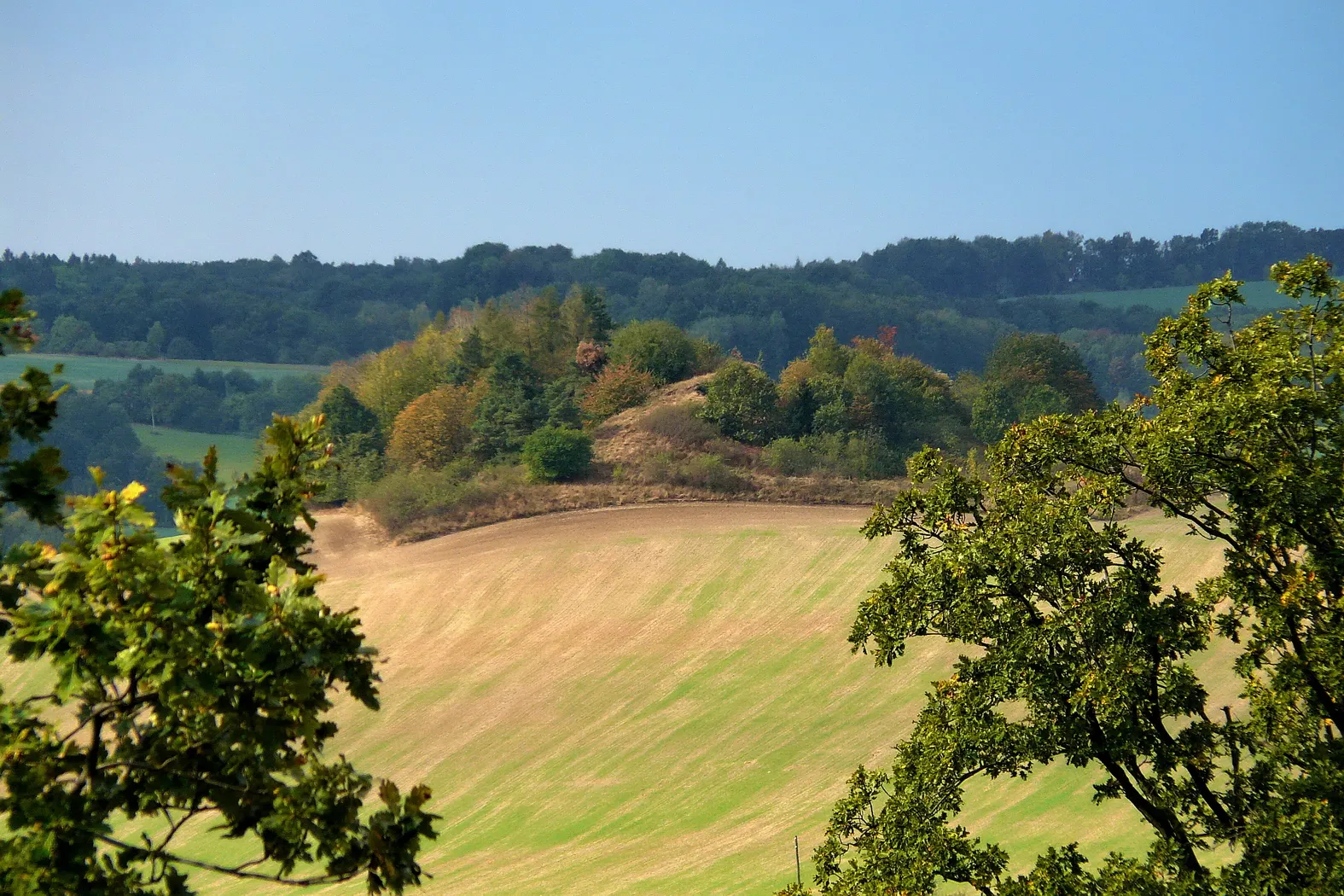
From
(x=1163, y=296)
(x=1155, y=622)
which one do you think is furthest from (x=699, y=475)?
(x=1163, y=296)

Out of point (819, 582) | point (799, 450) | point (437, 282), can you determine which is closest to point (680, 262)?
point (437, 282)

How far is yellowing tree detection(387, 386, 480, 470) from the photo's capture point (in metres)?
52.9

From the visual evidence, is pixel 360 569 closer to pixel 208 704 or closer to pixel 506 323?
pixel 506 323

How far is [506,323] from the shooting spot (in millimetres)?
59906

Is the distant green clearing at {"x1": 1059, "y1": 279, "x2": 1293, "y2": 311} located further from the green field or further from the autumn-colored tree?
the green field

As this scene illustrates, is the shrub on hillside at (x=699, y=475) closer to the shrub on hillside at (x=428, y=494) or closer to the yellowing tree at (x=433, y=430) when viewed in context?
the shrub on hillside at (x=428, y=494)

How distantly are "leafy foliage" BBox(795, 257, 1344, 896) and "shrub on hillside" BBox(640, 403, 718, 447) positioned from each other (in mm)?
37211

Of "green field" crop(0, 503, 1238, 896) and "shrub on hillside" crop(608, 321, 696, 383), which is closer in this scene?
"green field" crop(0, 503, 1238, 896)

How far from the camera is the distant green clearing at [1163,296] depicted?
466 ft

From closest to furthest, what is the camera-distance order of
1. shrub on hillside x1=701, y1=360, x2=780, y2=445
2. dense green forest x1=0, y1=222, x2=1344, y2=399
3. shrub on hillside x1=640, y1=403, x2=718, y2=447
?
shrub on hillside x1=640, y1=403, x2=718, y2=447
shrub on hillside x1=701, y1=360, x2=780, y2=445
dense green forest x1=0, y1=222, x2=1344, y2=399

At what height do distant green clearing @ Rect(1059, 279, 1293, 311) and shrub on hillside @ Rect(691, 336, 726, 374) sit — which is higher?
distant green clearing @ Rect(1059, 279, 1293, 311)

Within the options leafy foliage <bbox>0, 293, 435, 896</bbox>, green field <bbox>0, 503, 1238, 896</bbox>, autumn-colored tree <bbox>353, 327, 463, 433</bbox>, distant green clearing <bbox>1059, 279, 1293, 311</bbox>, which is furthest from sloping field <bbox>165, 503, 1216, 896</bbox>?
distant green clearing <bbox>1059, 279, 1293, 311</bbox>

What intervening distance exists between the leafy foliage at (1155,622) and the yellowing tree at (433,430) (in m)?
42.5

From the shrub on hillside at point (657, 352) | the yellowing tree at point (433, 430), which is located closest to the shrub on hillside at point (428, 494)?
the yellowing tree at point (433, 430)
